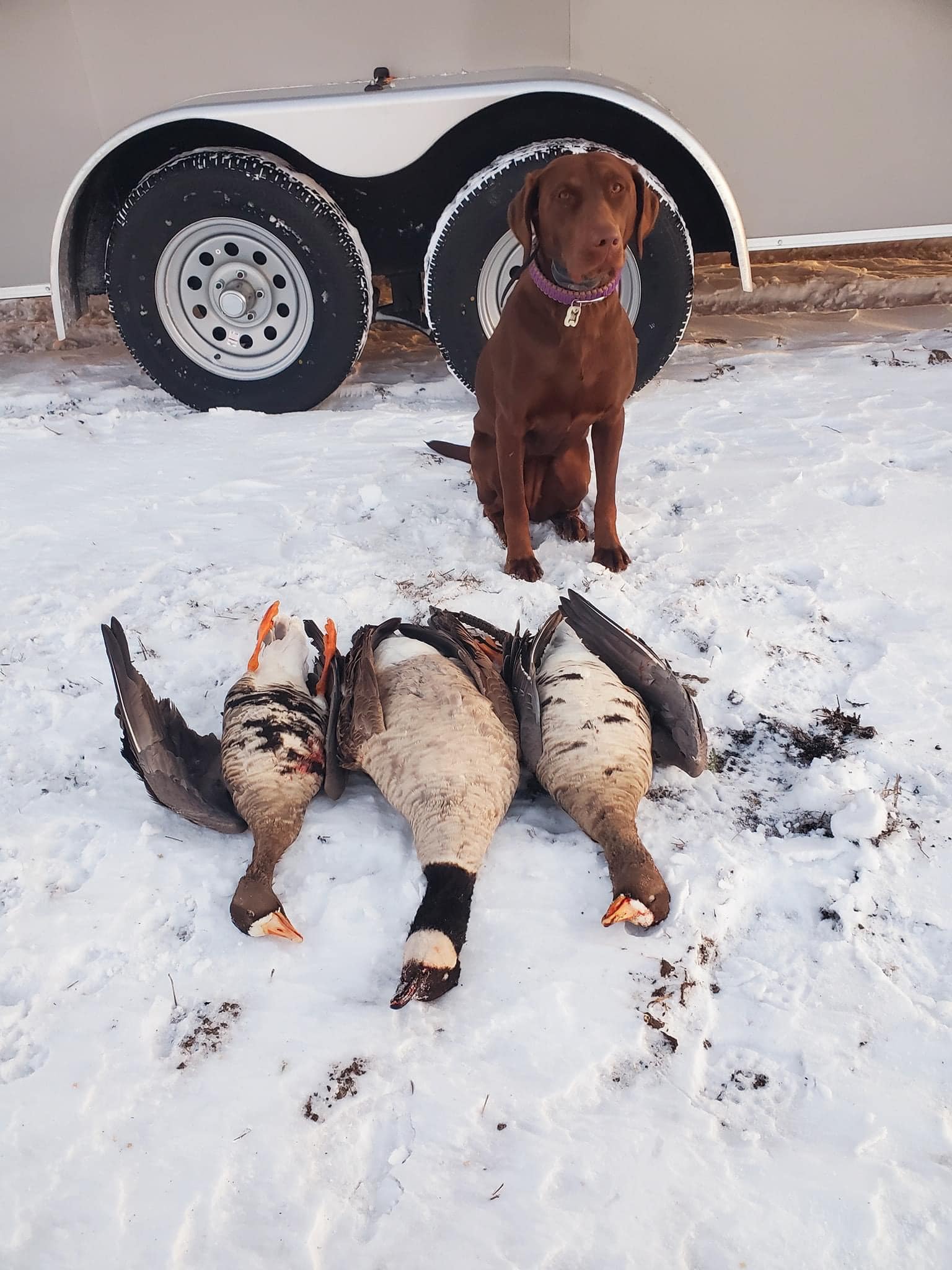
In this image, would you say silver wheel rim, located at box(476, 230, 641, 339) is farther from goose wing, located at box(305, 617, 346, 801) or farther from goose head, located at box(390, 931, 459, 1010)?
goose head, located at box(390, 931, 459, 1010)

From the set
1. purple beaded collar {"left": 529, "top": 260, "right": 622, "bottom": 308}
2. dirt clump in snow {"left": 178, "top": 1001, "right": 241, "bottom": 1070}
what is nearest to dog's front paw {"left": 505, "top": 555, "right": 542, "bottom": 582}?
purple beaded collar {"left": 529, "top": 260, "right": 622, "bottom": 308}

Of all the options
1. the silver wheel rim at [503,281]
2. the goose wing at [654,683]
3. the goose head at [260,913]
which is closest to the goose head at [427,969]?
the goose head at [260,913]

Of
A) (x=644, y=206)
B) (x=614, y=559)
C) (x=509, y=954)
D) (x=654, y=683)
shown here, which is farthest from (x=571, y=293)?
(x=509, y=954)

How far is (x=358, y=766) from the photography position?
8.75 feet

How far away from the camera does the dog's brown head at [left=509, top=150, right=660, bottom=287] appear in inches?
114

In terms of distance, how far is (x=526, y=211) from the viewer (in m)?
3.04

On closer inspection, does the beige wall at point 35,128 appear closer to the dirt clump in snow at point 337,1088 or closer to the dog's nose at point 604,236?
the dog's nose at point 604,236

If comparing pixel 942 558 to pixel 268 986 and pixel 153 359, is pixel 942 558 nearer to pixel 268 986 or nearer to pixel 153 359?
pixel 268 986

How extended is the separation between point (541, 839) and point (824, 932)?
76 cm

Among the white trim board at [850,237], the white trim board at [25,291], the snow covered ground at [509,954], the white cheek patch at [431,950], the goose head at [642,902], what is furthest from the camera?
the white trim board at [25,291]

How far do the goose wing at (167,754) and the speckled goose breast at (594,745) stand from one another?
91cm

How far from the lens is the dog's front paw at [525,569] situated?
11.6 ft

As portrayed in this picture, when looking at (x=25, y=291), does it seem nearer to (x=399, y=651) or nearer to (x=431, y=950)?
(x=399, y=651)

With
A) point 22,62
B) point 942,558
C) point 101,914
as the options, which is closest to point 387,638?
point 101,914
